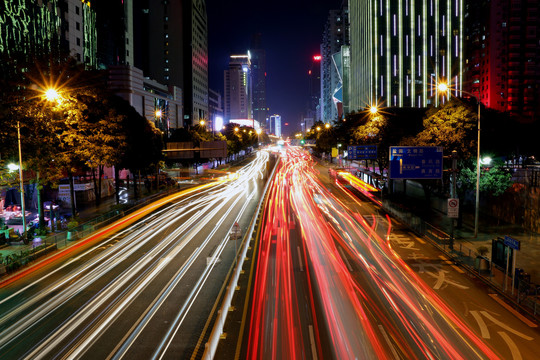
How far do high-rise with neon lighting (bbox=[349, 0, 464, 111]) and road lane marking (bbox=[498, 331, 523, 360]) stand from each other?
11061 centimetres

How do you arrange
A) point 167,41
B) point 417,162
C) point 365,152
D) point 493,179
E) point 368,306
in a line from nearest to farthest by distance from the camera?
point 368,306 → point 417,162 → point 493,179 → point 365,152 → point 167,41

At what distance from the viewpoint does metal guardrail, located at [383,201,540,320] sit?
576 inches

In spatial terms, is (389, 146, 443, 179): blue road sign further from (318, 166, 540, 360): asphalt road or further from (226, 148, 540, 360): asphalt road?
(226, 148, 540, 360): asphalt road

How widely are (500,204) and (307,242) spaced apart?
1831 cm

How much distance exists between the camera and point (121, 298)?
Answer: 15383 millimetres

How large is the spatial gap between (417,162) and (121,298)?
70.0 feet

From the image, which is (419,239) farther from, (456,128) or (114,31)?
(114,31)

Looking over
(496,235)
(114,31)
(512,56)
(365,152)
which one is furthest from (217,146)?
(512,56)

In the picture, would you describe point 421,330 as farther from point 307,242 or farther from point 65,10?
point 65,10

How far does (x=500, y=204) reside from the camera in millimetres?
31688

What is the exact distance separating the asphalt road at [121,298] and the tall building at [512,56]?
127m

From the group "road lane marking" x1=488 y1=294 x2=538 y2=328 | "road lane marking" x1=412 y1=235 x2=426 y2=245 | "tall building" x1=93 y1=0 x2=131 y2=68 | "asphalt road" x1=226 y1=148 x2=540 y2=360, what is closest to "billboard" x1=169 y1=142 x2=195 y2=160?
"asphalt road" x1=226 y1=148 x2=540 y2=360

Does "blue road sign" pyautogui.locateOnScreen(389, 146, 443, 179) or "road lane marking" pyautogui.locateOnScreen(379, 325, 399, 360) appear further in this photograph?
"blue road sign" pyautogui.locateOnScreen(389, 146, 443, 179)

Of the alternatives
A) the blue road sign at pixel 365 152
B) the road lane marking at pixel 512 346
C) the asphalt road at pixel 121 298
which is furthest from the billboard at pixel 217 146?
the road lane marking at pixel 512 346
